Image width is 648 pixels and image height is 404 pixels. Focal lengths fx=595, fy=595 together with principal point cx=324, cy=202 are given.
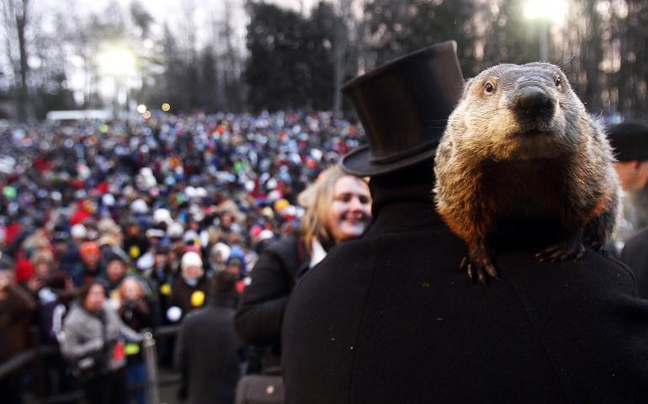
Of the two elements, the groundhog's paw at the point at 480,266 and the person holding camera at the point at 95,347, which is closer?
the groundhog's paw at the point at 480,266

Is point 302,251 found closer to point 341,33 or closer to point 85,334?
point 85,334

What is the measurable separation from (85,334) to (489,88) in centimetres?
483

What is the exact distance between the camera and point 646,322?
3.76 feet

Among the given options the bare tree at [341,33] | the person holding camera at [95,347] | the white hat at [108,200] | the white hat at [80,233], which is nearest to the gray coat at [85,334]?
the person holding camera at [95,347]

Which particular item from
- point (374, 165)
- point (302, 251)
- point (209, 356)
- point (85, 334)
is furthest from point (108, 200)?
point (374, 165)

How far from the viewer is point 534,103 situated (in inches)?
44.1

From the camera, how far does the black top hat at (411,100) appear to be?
1726 millimetres

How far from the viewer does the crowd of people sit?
18.0 feet

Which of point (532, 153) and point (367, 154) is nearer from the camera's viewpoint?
point (532, 153)

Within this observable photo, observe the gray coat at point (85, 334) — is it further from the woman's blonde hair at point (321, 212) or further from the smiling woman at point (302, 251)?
the woman's blonde hair at point (321, 212)

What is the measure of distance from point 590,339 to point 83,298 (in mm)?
5072

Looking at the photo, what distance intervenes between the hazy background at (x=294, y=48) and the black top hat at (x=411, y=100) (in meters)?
20.2

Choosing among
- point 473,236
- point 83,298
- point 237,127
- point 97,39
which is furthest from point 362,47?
point 473,236

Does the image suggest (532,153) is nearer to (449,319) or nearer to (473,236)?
(473,236)
